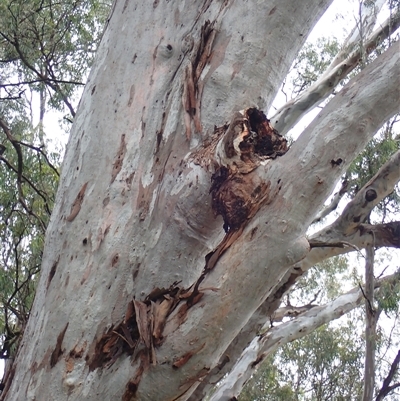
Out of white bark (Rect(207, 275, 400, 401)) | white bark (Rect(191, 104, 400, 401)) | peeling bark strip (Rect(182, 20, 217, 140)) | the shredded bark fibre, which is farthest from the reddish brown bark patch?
white bark (Rect(207, 275, 400, 401))

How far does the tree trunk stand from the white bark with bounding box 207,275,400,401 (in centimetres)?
251

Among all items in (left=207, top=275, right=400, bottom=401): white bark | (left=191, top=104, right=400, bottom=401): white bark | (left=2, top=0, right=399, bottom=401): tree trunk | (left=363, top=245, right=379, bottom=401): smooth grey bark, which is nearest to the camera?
(left=2, top=0, right=399, bottom=401): tree trunk

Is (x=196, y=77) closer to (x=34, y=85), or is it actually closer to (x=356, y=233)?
(x=356, y=233)

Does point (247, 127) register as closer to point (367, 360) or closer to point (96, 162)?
point (96, 162)

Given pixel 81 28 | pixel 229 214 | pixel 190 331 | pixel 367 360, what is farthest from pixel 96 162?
pixel 81 28

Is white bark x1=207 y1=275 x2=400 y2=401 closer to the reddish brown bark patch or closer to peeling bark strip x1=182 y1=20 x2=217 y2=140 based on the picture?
peeling bark strip x1=182 y1=20 x2=217 y2=140

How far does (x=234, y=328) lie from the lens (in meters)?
1.32

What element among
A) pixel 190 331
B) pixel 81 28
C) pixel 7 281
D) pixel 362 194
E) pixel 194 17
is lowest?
pixel 190 331

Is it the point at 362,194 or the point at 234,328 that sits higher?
the point at 362,194

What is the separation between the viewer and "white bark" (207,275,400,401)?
4172mm

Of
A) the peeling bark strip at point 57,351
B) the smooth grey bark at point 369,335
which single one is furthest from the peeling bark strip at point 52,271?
the smooth grey bark at point 369,335

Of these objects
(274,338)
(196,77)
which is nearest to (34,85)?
(274,338)

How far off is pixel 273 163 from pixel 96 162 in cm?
45

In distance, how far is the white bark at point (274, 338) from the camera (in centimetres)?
417
